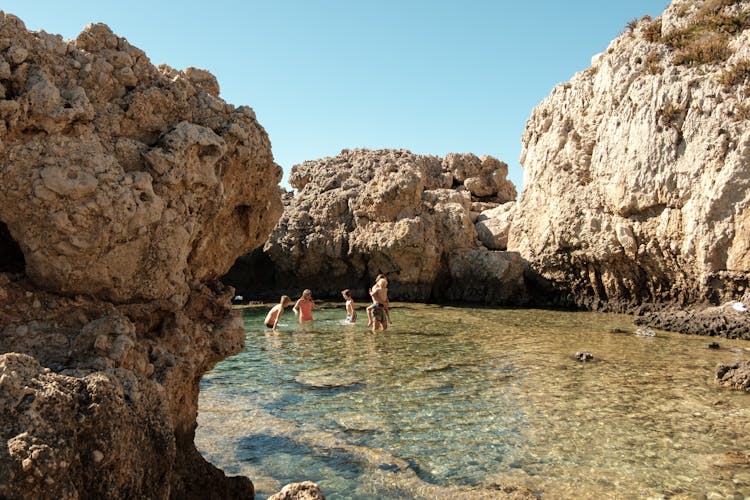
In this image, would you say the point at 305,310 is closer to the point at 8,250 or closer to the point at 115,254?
the point at 8,250

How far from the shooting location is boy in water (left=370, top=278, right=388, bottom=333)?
17594 millimetres

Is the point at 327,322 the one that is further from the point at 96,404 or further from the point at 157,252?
the point at 96,404

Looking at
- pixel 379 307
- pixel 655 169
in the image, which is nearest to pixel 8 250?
pixel 379 307

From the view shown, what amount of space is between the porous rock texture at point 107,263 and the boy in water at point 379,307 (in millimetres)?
11726

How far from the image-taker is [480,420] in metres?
8.13

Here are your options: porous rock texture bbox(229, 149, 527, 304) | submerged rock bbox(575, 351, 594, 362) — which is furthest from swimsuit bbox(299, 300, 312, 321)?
submerged rock bbox(575, 351, 594, 362)

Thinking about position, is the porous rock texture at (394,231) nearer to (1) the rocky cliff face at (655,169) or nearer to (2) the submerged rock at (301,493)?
(1) the rocky cliff face at (655,169)

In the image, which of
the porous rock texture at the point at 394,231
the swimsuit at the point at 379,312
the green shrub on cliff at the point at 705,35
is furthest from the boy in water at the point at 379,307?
the green shrub on cliff at the point at 705,35

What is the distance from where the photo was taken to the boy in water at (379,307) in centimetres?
1759

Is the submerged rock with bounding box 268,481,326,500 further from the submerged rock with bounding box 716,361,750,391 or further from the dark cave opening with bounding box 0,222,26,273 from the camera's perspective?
the submerged rock with bounding box 716,361,750,391

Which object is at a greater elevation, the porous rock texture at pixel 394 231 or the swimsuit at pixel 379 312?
the porous rock texture at pixel 394 231

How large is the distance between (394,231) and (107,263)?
24797mm

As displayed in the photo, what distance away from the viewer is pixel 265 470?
6293 mm

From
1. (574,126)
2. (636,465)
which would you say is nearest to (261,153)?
(636,465)
